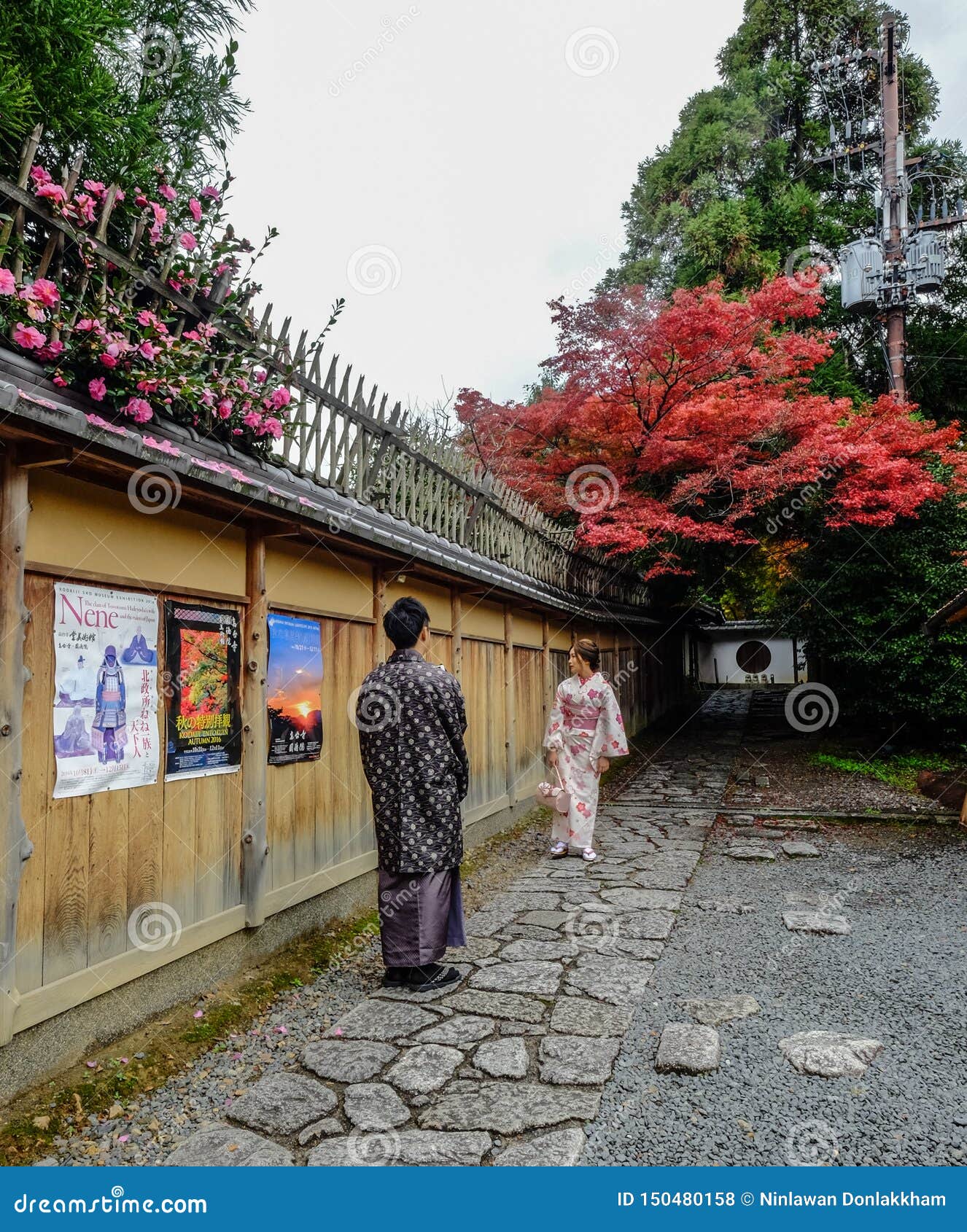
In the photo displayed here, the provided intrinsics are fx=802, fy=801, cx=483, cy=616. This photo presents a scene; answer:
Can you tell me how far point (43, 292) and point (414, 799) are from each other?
3116 mm

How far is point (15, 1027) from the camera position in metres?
3.06

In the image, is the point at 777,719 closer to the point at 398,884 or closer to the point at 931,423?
the point at 931,423

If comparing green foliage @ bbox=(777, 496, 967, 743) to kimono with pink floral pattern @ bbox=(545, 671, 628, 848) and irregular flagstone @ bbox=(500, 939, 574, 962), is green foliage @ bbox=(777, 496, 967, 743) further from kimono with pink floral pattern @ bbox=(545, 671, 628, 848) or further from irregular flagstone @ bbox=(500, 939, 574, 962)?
irregular flagstone @ bbox=(500, 939, 574, 962)

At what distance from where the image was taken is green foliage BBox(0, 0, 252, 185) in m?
5.45

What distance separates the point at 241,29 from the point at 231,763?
26.2 ft

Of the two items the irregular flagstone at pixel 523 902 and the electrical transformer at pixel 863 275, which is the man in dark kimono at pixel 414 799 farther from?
the electrical transformer at pixel 863 275

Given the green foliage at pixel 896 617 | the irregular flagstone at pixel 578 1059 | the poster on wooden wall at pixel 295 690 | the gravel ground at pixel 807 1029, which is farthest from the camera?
the green foliage at pixel 896 617

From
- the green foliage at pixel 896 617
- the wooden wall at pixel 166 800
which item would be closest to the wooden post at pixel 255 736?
the wooden wall at pixel 166 800

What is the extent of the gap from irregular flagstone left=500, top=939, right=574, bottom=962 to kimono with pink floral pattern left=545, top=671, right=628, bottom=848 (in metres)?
2.66

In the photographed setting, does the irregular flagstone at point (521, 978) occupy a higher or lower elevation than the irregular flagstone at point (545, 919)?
higher

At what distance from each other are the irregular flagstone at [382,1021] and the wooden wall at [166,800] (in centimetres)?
84

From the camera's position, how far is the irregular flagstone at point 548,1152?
9.53 ft
